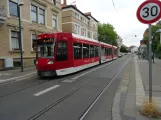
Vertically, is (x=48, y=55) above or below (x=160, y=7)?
below


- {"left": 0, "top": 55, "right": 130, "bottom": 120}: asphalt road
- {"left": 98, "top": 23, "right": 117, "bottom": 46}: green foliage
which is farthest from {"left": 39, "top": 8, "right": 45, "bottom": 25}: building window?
{"left": 98, "top": 23, "right": 117, "bottom": 46}: green foliage

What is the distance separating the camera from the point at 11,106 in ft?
20.2

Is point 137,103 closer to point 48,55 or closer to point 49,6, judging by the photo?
point 48,55

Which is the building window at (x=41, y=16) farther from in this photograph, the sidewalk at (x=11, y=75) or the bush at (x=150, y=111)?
the bush at (x=150, y=111)

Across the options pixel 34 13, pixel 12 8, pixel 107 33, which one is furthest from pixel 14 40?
pixel 107 33

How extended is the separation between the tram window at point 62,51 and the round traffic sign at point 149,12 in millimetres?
7863

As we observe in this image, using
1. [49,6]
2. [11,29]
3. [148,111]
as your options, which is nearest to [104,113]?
[148,111]

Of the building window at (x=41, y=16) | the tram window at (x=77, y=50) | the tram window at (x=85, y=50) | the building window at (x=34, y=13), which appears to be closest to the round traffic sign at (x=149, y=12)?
the tram window at (x=77, y=50)

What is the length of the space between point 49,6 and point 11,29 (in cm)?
994

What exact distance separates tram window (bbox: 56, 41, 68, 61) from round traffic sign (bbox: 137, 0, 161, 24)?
25.8ft

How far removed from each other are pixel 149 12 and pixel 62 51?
8.32 metres

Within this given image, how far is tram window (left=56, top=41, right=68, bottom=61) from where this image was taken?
12459 millimetres

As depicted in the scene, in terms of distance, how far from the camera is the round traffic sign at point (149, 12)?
503 centimetres

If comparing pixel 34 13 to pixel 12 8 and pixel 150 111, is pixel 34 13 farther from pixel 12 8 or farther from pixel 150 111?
pixel 150 111
